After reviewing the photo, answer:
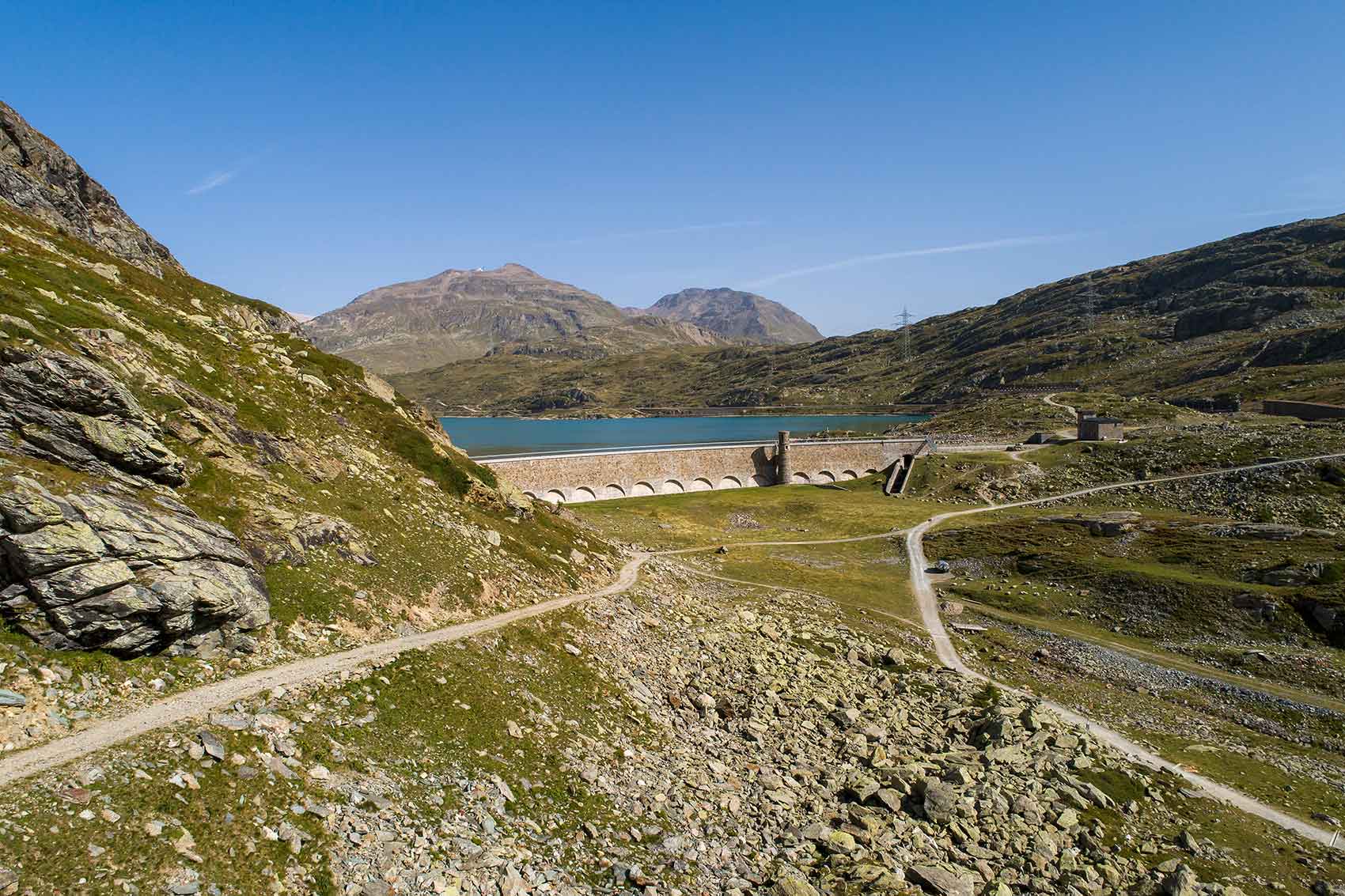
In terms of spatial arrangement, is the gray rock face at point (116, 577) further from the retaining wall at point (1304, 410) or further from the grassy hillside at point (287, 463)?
the retaining wall at point (1304, 410)

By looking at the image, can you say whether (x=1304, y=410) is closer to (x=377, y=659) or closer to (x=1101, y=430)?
(x=1101, y=430)

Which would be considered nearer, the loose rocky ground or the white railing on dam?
the loose rocky ground

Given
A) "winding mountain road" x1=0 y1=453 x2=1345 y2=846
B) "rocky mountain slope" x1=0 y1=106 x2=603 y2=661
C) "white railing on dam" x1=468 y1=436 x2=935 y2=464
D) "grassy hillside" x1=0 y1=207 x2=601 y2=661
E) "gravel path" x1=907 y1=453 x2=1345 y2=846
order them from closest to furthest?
"winding mountain road" x1=0 y1=453 x2=1345 y2=846
"rocky mountain slope" x1=0 y1=106 x2=603 y2=661
"grassy hillside" x1=0 y1=207 x2=601 y2=661
"gravel path" x1=907 y1=453 x2=1345 y2=846
"white railing on dam" x1=468 y1=436 x2=935 y2=464

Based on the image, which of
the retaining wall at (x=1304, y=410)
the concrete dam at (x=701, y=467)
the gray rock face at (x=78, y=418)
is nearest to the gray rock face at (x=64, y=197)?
the gray rock face at (x=78, y=418)

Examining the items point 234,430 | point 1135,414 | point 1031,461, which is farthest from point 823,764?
point 1135,414

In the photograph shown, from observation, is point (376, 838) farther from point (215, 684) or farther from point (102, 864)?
point (215, 684)

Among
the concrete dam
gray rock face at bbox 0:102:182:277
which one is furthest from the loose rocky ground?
the concrete dam

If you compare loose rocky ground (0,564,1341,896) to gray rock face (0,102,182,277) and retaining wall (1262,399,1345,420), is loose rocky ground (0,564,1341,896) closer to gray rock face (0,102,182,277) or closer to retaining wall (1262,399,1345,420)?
gray rock face (0,102,182,277)

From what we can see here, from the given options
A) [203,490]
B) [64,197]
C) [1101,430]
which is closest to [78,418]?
[203,490]
